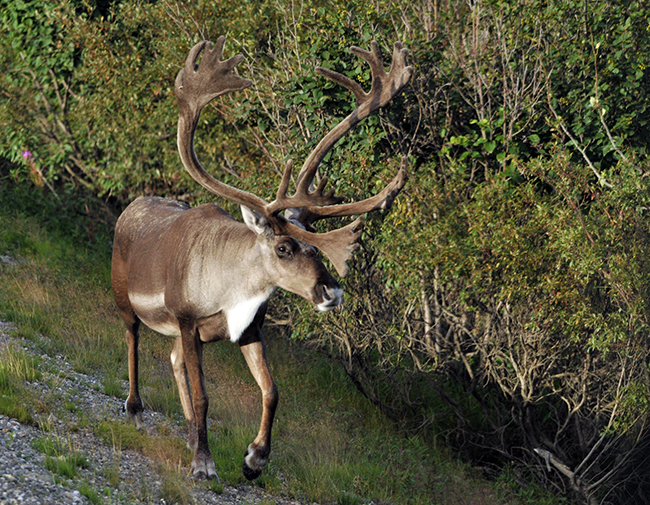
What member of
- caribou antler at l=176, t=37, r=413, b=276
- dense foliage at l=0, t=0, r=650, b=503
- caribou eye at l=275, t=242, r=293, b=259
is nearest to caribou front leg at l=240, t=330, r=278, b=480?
caribou eye at l=275, t=242, r=293, b=259

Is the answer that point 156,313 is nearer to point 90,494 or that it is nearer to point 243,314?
point 243,314

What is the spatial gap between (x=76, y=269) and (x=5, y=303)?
2.16 meters

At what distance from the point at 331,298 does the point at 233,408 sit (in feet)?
10.0

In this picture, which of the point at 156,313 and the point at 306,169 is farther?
the point at 156,313

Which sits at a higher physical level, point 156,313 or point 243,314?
point 243,314

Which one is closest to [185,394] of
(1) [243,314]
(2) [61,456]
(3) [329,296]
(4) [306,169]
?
(1) [243,314]

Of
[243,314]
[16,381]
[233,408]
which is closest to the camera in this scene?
[243,314]

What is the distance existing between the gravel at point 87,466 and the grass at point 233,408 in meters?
0.08

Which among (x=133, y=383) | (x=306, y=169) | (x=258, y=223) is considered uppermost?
(x=306, y=169)

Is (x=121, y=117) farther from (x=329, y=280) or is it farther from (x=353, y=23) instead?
(x=329, y=280)

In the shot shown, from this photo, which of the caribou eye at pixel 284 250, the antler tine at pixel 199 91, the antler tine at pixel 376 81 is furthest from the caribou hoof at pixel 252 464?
the antler tine at pixel 376 81

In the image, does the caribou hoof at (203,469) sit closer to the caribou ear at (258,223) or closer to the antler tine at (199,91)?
the caribou ear at (258,223)

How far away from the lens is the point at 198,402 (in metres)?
6.67

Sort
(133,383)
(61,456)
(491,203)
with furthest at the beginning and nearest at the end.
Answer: (491,203)
(133,383)
(61,456)
